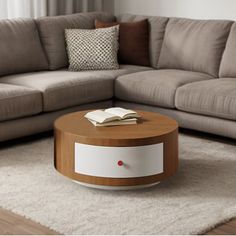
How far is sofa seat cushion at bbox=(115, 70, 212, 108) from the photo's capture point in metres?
4.82

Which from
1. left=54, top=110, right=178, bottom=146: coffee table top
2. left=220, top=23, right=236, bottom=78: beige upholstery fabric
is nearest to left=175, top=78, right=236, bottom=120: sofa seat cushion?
left=220, top=23, right=236, bottom=78: beige upholstery fabric

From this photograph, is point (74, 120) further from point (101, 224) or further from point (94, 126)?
point (101, 224)

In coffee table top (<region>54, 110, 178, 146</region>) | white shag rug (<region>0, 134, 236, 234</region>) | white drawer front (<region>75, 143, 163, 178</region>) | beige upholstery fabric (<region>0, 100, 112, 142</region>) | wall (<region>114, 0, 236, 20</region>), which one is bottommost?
white shag rug (<region>0, 134, 236, 234</region>)

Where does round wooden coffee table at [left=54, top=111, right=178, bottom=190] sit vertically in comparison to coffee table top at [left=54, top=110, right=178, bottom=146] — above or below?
below

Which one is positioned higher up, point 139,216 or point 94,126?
point 94,126

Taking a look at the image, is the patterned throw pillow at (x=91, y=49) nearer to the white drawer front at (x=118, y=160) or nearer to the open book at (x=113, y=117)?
the open book at (x=113, y=117)

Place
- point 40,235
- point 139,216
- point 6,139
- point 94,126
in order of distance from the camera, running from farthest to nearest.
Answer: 1. point 6,139
2. point 94,126
3. point 139,216
4. point 40,235

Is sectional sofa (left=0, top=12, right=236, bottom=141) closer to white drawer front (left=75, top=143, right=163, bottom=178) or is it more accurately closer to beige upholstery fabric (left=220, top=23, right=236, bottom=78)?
beige upholstery fabric (left=220, top=23, right=236, bottom=78)

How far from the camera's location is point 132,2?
6258mm

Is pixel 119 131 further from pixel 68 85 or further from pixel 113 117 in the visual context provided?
pixel 68 85

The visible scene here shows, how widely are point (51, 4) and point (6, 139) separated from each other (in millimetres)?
1940

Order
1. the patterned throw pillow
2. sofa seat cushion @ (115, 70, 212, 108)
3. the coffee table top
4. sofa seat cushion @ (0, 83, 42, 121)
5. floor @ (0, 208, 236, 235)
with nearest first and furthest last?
floor @ (0, 208, 236, 235), the coffee table top, sofa seat cushion @ (0, 83, 42, 121), sofa seat cushion @ (115, 70, 212, 108), the patterned throw pillow

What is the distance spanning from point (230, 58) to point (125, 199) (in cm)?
194

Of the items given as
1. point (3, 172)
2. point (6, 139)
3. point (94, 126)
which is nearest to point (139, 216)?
point (94, 126)
